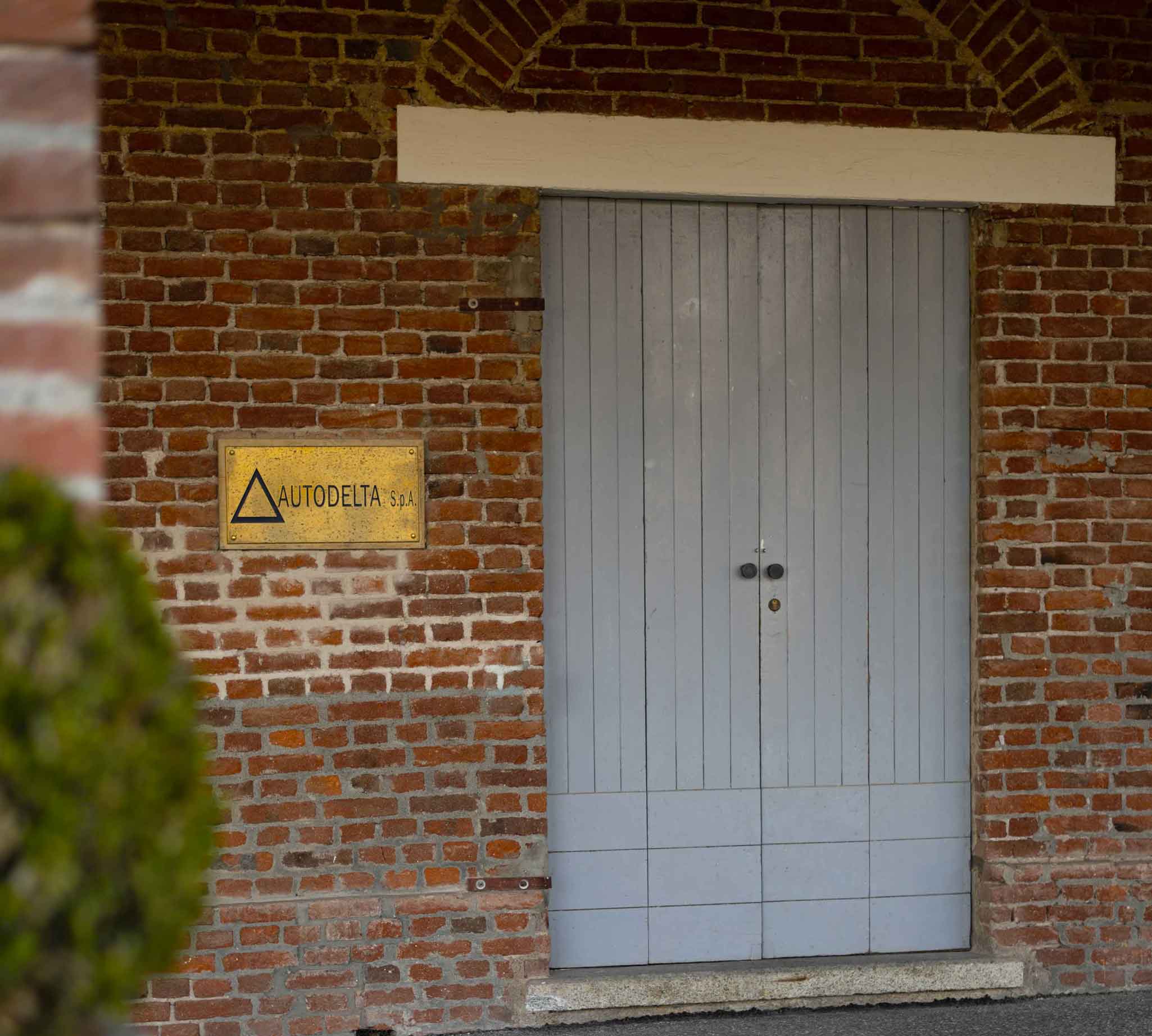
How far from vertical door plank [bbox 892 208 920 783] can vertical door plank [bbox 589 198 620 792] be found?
105 centimetres

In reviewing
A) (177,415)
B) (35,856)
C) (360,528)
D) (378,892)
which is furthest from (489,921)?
(35,856)

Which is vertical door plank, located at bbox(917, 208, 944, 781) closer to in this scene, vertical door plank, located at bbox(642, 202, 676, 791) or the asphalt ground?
vertical door plank, located at bbox(642, 202, 676, 791)

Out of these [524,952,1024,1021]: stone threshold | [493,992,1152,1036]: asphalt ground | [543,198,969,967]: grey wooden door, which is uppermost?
[543,198,969,967]: grey wooden door

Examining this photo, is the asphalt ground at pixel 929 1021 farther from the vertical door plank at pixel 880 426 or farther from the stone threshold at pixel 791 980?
the vertical door plank at pixel 880 426

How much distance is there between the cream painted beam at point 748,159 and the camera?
393cm

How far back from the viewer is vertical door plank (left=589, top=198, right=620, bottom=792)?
418 centimetres

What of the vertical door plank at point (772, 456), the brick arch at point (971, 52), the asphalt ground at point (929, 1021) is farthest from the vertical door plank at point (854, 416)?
the asphalt ground at point (929, 1021)

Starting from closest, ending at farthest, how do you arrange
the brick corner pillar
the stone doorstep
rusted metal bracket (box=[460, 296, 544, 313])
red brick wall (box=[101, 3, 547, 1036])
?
the brick corner pillar
red brick wall (box=[101, 3, 547, 1036])
rusted metal bracket (box=[460, 296, 544, 313])
the stone doorstep

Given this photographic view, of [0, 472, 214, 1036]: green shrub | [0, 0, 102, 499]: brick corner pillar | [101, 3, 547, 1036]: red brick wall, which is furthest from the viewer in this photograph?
[101, 3, 547, 1036]: red brick wall

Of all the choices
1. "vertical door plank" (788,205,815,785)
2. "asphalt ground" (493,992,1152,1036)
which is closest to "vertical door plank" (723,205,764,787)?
"vertical door plank" (788,205,815,785)

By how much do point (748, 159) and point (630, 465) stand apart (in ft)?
3.78

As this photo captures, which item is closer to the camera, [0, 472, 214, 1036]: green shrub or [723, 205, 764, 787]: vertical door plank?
[0, 472, 214, 1036]: green shrub

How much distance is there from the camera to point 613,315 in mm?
4199

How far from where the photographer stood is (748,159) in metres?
4.11
